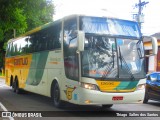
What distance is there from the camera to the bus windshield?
459 inches

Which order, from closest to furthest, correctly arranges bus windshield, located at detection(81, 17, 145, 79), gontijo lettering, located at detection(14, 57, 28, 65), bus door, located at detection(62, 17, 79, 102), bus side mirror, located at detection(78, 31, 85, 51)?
bus side mirror, located at detection(78, 31, 85, 51) → bus windshield, located at detection(81, 17, 145, 79) → bus door, located at detection(62, 17, 79, 102) → gontijo lettering, located at detection(14, 57, 28, 65)

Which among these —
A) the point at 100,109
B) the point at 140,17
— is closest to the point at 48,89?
the point at 100,109

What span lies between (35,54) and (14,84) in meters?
5.43

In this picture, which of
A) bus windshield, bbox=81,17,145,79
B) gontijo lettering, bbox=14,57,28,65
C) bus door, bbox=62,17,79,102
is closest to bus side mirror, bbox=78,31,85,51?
bus windshield, bbox=81,17,145,79

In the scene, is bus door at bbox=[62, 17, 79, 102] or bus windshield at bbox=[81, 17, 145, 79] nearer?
bus windshield at bbox=[81, 17, 145, 79]

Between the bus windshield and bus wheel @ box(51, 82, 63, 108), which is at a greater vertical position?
the bus windshield

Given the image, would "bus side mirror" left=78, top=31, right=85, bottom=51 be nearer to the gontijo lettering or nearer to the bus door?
the bus door

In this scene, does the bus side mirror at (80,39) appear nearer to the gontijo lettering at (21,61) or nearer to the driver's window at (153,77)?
the driver's window at (153,77)

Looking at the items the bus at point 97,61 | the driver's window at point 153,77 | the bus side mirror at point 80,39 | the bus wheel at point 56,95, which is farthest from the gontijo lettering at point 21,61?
the bus side mirror at point 80,39

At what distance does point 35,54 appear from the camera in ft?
56.5

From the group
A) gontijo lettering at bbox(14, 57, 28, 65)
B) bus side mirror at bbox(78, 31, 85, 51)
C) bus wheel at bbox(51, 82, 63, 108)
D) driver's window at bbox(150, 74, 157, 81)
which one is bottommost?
bus wheel at bbox(51, 82, 63, 108)

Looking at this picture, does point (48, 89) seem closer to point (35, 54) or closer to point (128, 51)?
point (35, 54)

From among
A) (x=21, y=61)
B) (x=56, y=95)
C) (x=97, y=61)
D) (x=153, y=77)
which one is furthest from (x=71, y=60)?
(x=21, y=61)

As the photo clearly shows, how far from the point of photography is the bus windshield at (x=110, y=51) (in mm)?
11656
